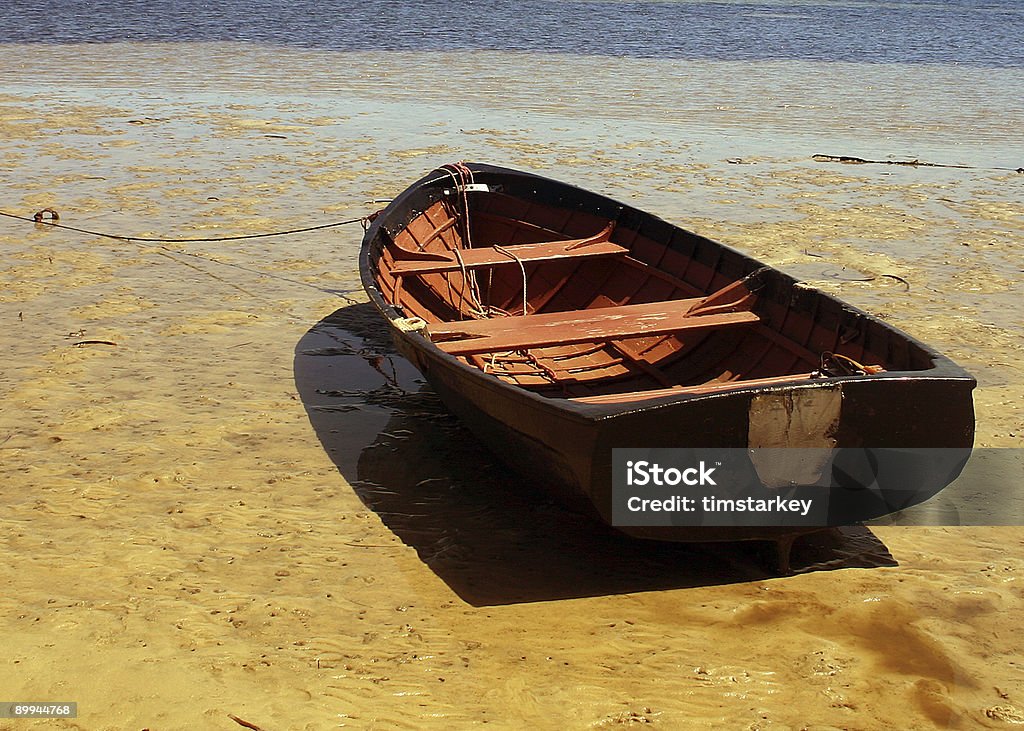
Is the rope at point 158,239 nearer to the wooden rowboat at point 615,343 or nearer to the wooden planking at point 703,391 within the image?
the wooden rowboat at point 615,343

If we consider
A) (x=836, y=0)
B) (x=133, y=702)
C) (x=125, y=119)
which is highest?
(x=836, y=0)

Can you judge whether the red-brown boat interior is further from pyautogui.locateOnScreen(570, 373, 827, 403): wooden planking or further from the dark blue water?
the dark blue water

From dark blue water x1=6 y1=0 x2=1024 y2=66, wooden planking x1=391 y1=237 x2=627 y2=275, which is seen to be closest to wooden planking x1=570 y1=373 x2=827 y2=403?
wooden planking x1=391 y1=237 x2=627 y2=275

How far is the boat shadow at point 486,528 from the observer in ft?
14.6

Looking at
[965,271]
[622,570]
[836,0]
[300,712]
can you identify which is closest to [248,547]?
[300,712]

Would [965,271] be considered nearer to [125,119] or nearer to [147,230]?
[147,230]

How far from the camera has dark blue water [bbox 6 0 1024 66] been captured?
1030 inches

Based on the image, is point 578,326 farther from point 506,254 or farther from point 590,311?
point 506,254

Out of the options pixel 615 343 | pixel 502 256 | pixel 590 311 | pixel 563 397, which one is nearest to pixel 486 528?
pixel 563 397

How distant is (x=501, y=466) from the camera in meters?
5.43

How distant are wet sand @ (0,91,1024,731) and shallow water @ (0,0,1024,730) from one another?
15 millimetres

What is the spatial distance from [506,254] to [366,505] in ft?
8.32

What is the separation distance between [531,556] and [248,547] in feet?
3.91

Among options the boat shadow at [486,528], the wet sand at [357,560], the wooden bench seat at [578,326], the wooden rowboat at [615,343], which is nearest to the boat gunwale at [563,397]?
the wooden rowboat at [615,343]
